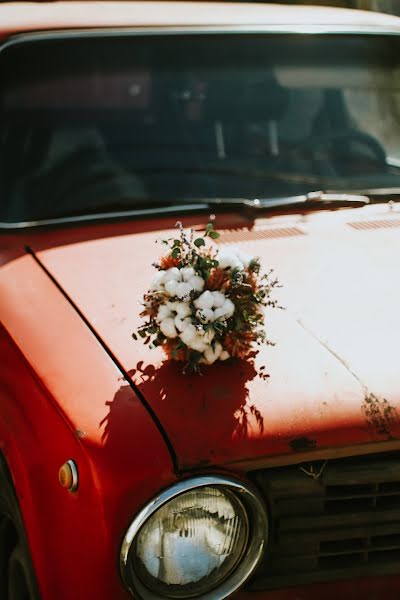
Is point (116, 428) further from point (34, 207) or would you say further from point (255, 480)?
point (34, 207)

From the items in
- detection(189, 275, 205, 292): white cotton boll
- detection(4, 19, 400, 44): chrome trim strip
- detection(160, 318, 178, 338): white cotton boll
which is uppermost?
detection(4, 19, 400, 44): chrome trim strip

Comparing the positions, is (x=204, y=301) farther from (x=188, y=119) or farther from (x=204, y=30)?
(x=204, y=30)

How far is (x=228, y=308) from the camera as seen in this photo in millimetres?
2109

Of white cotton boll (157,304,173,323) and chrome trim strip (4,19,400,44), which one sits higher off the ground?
chrome trim strip (4,19,400,44)

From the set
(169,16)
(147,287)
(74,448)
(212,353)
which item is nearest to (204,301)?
(212,353)

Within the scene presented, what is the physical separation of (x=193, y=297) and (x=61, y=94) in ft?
4.01

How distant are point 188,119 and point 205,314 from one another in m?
1.29

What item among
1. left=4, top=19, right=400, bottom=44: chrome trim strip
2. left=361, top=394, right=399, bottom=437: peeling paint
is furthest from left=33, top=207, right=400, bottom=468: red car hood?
left=4, top=19, right=400, bottom=44: chrome trim strip

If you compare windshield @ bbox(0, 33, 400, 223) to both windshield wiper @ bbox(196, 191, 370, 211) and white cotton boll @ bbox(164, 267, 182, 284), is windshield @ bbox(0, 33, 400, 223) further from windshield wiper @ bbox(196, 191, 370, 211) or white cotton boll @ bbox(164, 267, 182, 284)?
white cotton boll @ bbox(164, 267, 182, 284)

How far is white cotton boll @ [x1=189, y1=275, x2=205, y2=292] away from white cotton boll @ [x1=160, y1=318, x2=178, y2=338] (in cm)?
9

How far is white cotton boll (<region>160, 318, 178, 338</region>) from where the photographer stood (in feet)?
6.94

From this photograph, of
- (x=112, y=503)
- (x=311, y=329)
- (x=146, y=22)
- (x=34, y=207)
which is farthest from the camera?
(x=146, y=22)

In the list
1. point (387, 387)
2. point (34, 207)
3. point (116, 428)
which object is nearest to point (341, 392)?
point (387, 387)

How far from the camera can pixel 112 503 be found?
1.91 meters
